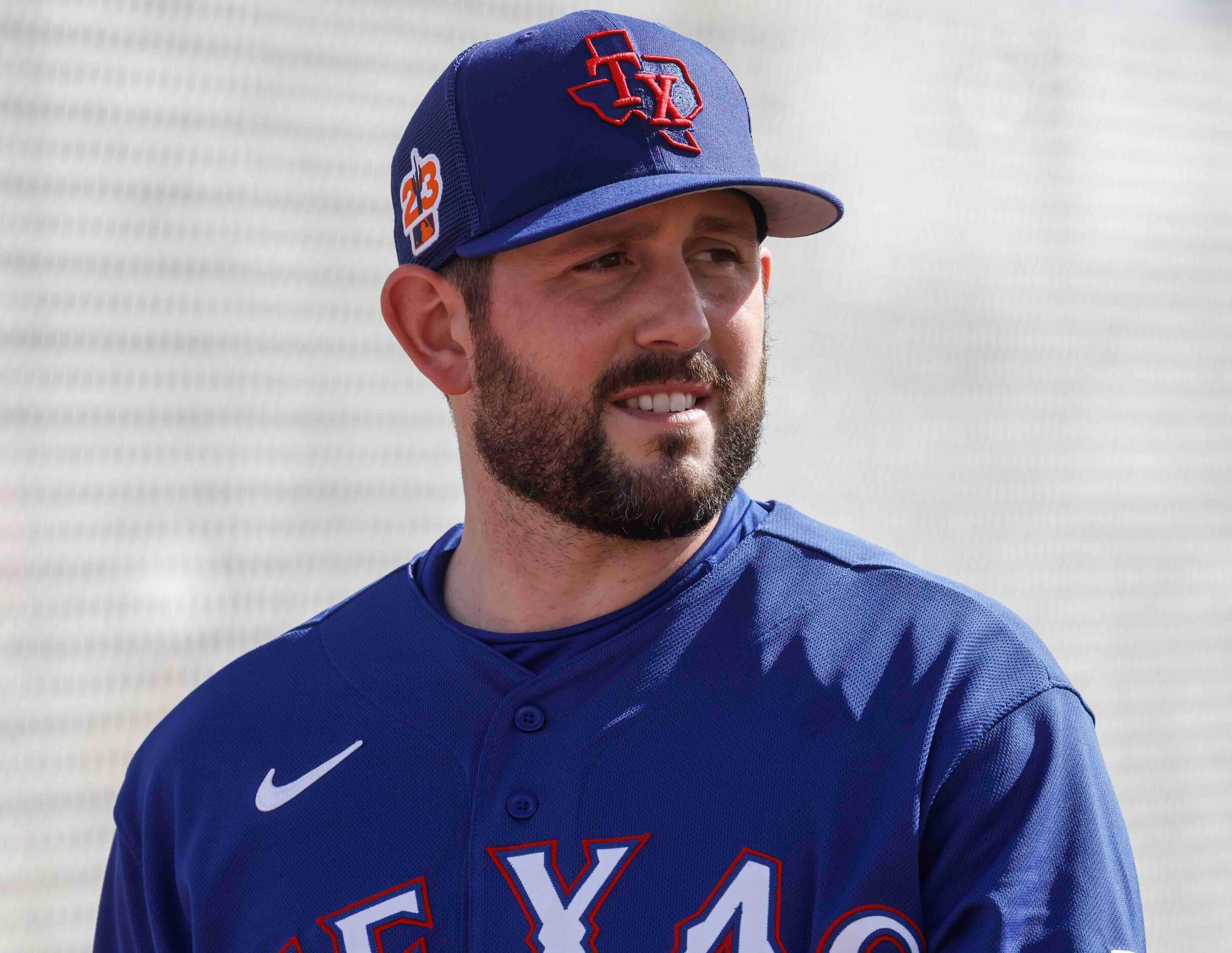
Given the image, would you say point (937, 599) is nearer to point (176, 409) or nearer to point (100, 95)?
point (176, 409)

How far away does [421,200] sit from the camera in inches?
62.2

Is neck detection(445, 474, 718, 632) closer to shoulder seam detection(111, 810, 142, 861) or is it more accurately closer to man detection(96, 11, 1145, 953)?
man detection(96, 11, 1145, 953)

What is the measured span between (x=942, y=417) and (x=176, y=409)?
2.49 metres

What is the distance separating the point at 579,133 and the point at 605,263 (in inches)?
5.7

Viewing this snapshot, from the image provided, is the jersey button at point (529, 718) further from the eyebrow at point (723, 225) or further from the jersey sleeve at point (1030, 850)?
the eyebrow at point (723, 225)

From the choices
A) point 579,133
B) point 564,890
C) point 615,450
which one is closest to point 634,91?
point 579,133

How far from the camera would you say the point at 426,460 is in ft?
11.6

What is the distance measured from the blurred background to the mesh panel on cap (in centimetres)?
180

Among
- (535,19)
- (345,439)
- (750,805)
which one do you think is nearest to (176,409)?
(345,439)

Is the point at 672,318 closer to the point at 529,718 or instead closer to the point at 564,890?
the point at 529,718

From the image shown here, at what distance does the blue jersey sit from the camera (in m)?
1.15

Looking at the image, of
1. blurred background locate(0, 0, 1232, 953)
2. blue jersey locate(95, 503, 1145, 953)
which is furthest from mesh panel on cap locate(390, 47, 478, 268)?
blurred background locate(0, 0, 1232, 953)

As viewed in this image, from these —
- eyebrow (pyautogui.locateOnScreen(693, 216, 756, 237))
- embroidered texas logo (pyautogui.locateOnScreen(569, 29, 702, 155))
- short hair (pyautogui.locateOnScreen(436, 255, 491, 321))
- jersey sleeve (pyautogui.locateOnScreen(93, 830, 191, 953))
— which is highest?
embroidered texas logo (pyautogui.locateOnScreen(569, 29, 702, 155))

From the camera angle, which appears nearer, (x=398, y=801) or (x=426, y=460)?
(x=398, y=801)
